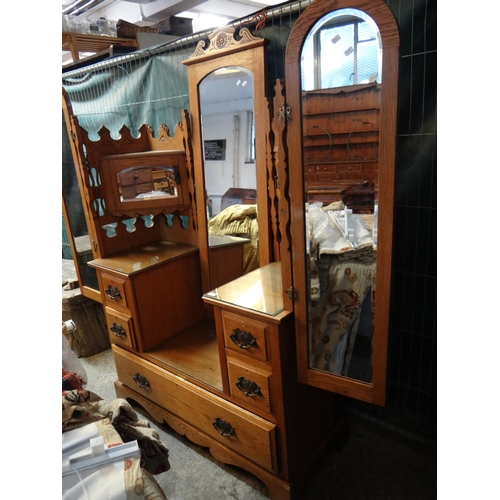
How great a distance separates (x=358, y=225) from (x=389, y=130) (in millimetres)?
269

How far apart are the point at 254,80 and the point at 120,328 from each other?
1293 mm

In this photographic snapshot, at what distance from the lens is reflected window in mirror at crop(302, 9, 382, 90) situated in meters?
0.91

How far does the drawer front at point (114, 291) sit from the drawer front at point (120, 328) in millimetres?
47

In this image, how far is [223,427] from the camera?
1.49 m

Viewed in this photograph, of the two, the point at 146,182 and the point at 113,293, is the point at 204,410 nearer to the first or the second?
the point at 113,293

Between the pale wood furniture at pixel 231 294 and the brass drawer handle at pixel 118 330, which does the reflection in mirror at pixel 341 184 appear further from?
the brass drawer handle at pixel 118 330

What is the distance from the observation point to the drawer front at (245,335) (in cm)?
125

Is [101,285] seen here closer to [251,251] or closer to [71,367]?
[71,367]

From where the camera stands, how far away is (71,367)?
143cm

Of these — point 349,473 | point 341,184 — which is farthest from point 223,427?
point 341,184

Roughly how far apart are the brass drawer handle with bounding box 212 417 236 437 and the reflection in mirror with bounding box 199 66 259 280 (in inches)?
25.7

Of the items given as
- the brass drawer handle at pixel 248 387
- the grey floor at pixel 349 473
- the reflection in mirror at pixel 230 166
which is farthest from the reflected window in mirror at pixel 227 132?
the grey floor at pixel 349 473

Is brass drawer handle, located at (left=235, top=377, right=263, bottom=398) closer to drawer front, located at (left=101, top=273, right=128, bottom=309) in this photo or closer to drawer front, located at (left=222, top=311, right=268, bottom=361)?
drawer front, located at (left=222, top=311, right=268, bottom=361)

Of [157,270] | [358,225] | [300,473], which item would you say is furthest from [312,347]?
[157,270]
